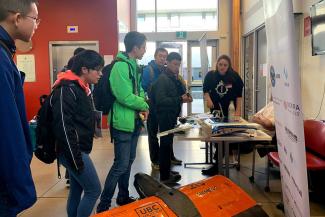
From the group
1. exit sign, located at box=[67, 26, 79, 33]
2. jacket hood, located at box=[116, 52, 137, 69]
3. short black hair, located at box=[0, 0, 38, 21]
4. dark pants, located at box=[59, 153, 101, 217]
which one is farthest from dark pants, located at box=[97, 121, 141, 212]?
exit sign, located at box=[67, 26, 79, 33]

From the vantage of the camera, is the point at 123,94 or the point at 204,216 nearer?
the point at 204,216

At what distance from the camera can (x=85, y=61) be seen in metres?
2.20

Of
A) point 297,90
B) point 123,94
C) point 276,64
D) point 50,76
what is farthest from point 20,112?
point 50,76

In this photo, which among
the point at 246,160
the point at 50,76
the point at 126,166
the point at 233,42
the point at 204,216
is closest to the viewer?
the point at 204,216

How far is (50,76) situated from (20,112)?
21.8ft

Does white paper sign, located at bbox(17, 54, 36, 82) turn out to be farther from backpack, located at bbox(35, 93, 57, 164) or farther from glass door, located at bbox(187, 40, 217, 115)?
backpack, located at bbox(35, 93, 57, 164)

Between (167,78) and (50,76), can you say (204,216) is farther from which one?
(50,76)

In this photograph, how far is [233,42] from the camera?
28.3 feet

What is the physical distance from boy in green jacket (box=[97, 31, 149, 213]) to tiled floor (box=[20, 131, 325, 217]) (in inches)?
25.6

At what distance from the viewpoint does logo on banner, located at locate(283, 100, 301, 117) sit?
1.35 m

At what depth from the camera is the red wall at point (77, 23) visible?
7266 mm

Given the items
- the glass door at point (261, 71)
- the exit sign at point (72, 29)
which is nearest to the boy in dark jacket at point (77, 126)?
the glass door at point (261, 71)

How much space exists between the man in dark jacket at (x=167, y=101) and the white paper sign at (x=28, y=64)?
473 centimetres

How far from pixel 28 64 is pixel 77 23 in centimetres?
146
